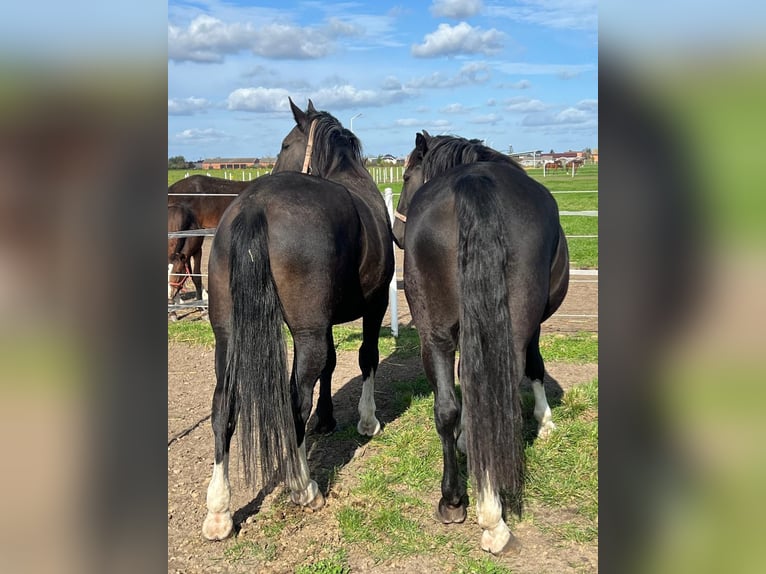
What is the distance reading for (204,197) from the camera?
9422mm

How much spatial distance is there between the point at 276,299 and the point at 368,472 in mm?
1454

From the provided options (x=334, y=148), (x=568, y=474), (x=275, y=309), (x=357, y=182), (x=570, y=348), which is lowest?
(x=568, y=474)

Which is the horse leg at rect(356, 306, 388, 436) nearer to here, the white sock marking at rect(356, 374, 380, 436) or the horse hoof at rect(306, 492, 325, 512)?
the white sock marking at rect(356, 374, 380, 436)

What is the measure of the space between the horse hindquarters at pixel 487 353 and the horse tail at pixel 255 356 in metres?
1.01

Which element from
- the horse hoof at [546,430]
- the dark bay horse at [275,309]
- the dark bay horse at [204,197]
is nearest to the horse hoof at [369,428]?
the dark bay horse at [275,309]

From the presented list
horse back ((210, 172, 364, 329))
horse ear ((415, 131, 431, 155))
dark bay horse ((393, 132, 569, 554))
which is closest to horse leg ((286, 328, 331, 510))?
horse back ((210, 172, 364, 329))

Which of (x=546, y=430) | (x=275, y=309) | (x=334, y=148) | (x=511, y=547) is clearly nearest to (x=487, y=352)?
(x=511, y=547)

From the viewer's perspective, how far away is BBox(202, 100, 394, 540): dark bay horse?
3.17 m

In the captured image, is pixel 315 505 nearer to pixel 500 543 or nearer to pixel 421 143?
pixel 500 543

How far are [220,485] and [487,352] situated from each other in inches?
63.8
